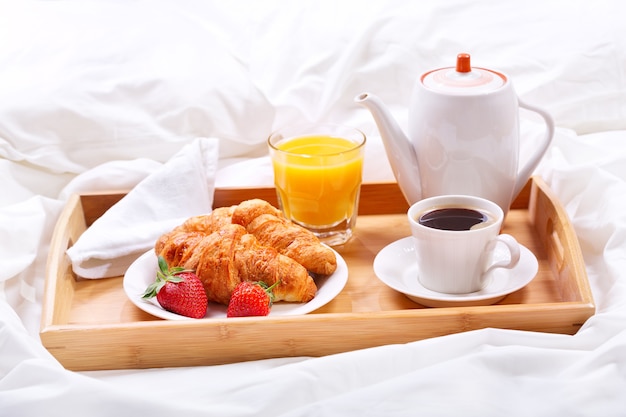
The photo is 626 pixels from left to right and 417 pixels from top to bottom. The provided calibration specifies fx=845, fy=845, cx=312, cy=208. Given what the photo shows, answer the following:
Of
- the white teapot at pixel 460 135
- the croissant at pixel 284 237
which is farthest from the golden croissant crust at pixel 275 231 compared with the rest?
the white teapot at pixel 460 135

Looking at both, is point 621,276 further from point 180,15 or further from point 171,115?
point 180,15

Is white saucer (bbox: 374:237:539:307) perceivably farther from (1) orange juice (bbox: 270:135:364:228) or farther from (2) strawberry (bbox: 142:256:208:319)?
(2) strawberry (bbox: 142:256:208:319)

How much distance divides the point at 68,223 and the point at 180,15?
60 centimetres

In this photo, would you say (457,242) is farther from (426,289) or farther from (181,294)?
(181,294)

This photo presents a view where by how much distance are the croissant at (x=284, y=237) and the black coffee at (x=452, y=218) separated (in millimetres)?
144

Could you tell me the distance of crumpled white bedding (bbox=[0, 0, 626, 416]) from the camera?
125 cm

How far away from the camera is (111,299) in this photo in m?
1.21

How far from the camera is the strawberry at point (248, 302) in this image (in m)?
1.06

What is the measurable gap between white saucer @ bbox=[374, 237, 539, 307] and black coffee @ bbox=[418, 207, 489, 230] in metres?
0.08

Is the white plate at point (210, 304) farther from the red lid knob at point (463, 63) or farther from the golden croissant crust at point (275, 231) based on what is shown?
the red lid knob at point (463, 63)

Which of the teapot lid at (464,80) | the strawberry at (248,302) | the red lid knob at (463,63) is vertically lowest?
the strawberry at (248,302)

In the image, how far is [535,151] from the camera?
133 centimetres

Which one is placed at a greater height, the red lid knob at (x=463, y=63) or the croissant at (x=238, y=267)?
the red lid knob at (x=463, y=63)

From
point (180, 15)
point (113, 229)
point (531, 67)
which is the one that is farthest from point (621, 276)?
point (180, 15)
